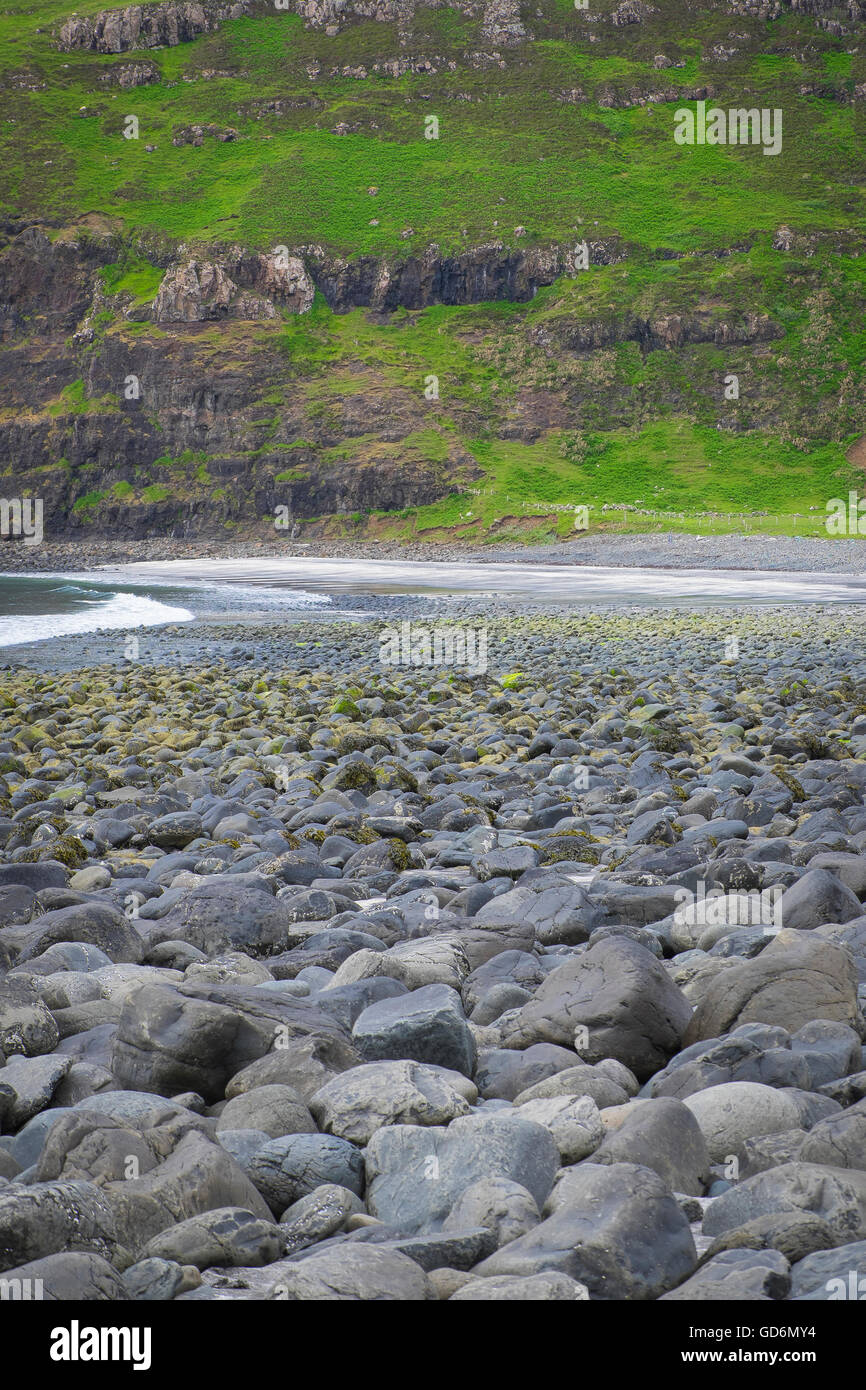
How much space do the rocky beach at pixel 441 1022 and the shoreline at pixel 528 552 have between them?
36.2m

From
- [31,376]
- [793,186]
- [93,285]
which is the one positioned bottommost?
[31,376]

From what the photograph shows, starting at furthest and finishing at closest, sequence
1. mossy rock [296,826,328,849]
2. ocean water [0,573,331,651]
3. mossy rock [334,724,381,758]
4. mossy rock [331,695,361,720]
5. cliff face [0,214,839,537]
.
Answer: cliff face [0,214,839,537] → ocean water [0,573,331,651] → mossy rock [331,695,361,720] → mossy rock [334,724,381,758] → mossy rock [296,826,328,849]

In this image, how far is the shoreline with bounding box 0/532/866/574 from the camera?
A: 152 feet

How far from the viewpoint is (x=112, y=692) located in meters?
14.0

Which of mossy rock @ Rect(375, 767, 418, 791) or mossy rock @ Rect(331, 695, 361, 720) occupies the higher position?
mossy rock @ Rect(331, 695, 361, 720)

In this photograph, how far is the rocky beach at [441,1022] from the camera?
2229 mm

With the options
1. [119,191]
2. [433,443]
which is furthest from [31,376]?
[433,443]

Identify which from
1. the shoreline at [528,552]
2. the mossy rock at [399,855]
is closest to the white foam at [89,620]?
the mossy rock at [399,855]

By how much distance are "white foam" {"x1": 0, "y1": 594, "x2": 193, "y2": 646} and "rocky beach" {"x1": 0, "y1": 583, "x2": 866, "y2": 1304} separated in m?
17.0

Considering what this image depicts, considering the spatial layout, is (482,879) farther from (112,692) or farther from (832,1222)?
(112,692)

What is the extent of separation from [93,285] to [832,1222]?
110m

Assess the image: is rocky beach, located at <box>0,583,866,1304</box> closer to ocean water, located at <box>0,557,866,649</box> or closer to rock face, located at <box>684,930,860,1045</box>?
rock face, located at <box>684,930,860,1045</box>

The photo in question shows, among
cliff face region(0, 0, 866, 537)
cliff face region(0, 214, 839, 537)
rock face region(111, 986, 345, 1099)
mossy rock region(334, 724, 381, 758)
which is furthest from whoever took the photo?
cliff face region(0, 0, 866, 537)

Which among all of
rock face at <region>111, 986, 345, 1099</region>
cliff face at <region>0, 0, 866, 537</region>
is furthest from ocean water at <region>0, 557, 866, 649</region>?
cliff face at <region>0, 0, 866, 537</region>
